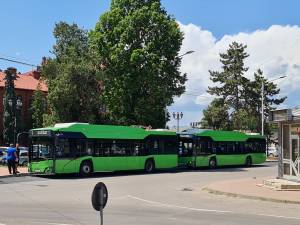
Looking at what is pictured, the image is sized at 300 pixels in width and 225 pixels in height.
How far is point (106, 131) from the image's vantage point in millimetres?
33406

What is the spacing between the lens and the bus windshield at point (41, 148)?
97.9 feet

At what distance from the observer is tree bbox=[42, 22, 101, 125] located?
4941 cm

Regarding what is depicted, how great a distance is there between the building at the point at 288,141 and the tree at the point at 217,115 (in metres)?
49.4

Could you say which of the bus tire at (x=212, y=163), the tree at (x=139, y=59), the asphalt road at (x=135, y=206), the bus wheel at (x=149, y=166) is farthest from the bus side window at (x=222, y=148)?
the asphalt road at (x=135, y=206)

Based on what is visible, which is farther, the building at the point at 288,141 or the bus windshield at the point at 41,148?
the bus windshield at the point at 41,148

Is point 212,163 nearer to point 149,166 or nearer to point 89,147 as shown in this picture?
point 149,166

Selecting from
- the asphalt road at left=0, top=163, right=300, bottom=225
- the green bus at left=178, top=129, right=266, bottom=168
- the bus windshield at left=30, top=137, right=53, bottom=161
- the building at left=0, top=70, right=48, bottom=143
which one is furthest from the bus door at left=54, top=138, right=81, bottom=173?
the building at left=0, top=70, right=48, bottom=143

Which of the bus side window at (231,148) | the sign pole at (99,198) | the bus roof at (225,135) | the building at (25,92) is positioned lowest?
the sign pole at (99,198)

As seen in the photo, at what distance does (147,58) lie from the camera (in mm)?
45781

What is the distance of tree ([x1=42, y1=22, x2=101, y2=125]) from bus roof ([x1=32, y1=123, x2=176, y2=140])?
47.8ft

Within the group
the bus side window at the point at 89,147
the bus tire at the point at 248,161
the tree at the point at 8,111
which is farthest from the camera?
the tree at the point at 8,111

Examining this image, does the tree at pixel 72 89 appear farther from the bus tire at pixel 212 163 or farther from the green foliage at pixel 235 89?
the green foliage at pixel 235 89

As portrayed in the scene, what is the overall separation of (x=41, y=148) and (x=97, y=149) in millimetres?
3704

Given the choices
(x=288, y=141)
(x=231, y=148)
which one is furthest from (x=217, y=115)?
(x=288, y=141)
